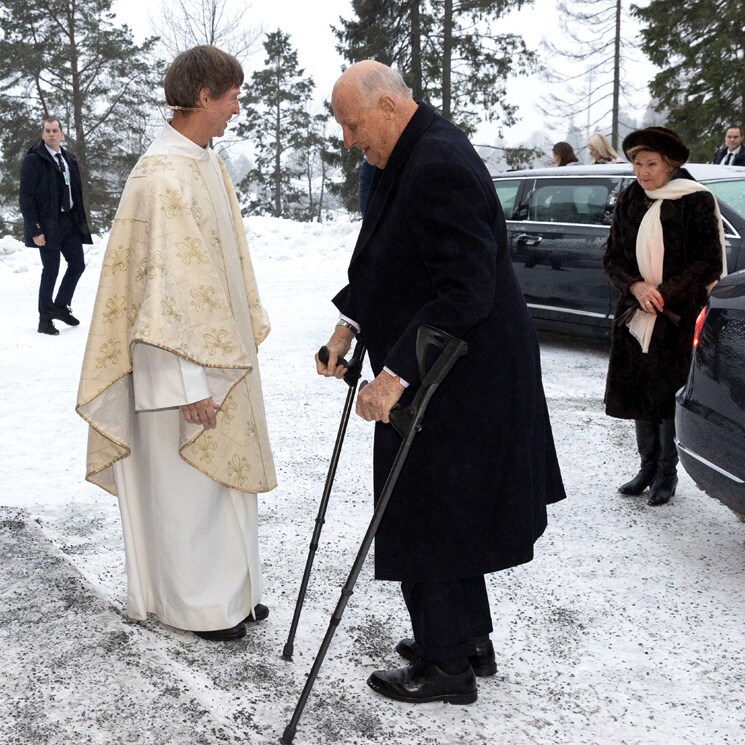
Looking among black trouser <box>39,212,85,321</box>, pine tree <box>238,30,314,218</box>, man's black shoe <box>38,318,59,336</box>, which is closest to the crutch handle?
black trouser <box>39,212,85,321</box>

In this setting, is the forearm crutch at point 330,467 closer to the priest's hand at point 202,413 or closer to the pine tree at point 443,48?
the priest's hand at point 202,413

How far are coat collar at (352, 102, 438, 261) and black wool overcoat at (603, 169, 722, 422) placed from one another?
7.48ft

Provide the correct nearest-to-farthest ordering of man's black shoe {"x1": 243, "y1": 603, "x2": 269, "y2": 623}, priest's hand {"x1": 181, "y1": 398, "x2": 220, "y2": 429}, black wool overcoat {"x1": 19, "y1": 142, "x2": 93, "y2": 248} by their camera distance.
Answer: priest's hand {"x1": 181, "y1": 398, "x2": 220, "y2": 429} < man's black shoe {"x1": 243, "y1": 603, "x2": 269, "y2": 623} < black wool overcoat {"x1": 19, "y1": 142, "x2": 93, "y2": 248}

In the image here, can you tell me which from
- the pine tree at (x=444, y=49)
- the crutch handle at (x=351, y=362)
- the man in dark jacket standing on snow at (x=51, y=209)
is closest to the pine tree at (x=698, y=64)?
the pine tree at (x=444, y=49)

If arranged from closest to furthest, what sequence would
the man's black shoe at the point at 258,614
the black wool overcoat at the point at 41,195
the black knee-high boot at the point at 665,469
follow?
the man's black shoe at the point at 258,614, the black knee-high boot at the point at 665,469, the black wool overcoat at the point at 41,195

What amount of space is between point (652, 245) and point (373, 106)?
2.45 metres

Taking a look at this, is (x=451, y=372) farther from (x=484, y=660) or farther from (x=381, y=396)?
(x=484, y=660)

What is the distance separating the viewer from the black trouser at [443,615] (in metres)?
2.90

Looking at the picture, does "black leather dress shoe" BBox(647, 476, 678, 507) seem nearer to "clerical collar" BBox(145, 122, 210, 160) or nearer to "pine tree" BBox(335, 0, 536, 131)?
"clerical collar" BBox(145, 122, 210, 160)

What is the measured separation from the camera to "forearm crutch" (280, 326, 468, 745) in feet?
8.48

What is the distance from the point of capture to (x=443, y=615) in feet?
9.56

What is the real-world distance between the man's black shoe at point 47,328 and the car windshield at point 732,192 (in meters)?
6.35

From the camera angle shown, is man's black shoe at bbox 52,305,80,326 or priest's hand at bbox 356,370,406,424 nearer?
priest's hand at bbox 356,370,406,424

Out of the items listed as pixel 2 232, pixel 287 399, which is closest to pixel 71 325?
pixel 287 399
